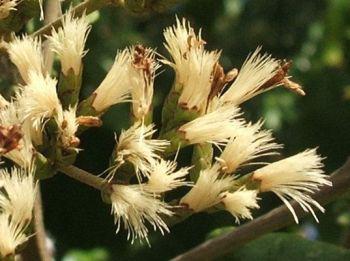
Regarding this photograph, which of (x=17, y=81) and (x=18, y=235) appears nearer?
(x=18, y=235)

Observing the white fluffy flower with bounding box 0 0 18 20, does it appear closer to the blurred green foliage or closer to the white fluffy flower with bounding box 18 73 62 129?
the white fluffy flower with bounding box 18 73 62 129

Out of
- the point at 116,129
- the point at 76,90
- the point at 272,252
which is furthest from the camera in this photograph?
the point at 116,129

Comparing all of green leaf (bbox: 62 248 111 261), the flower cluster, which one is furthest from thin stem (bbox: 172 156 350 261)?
green leaf (bbox: 62 248 111 261)

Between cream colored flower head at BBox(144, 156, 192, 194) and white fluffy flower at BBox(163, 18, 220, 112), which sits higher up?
white fluffy flower at BBox(163, 18, 220, 112)

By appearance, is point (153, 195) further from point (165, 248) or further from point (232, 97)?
point (165, 248)

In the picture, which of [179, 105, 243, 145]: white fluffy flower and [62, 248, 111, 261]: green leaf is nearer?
[179, 105, 243, 145]: white fluffy flower

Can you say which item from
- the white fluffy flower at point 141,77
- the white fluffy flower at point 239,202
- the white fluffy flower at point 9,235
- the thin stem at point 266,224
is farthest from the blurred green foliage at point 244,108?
the white fluffy flower at point 9,235

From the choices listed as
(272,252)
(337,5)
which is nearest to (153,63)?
(272,252)
